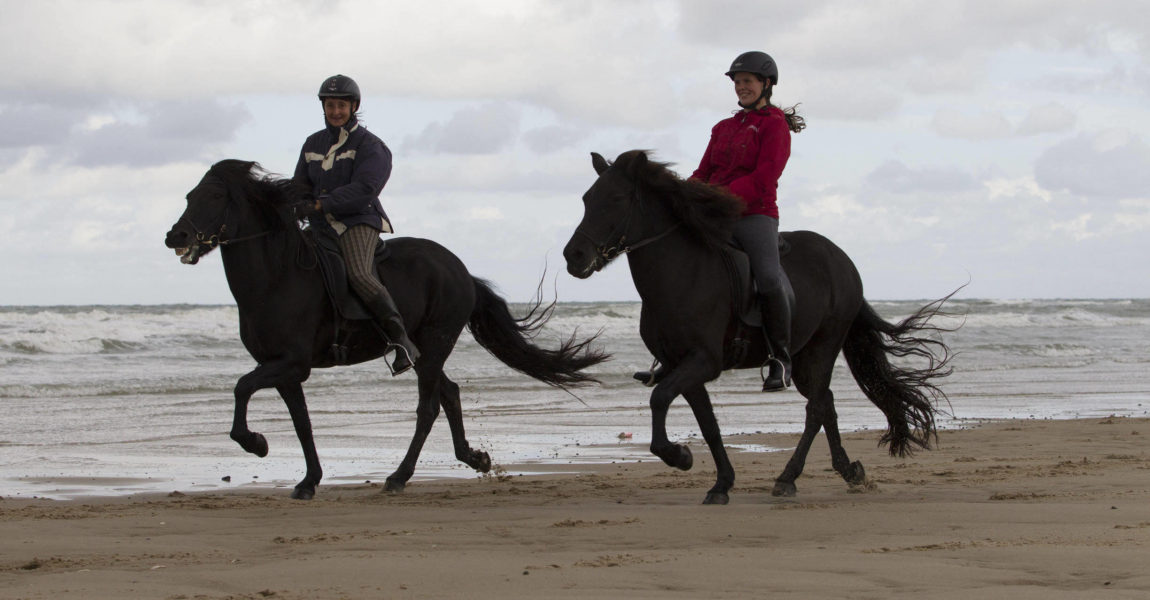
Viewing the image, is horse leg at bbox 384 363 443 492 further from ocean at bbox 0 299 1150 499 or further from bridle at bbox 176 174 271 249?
bridle at bbox 176 174 271 249

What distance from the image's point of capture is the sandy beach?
449cm

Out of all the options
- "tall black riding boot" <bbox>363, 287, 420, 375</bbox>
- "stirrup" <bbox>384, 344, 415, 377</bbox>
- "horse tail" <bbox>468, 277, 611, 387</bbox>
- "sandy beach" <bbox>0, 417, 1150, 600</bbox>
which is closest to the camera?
"sandy beach" <bbox>0, 417, 1150, 600</bbox>

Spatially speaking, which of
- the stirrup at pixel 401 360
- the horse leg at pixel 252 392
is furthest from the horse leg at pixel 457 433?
the horse leg at pixel 252 392

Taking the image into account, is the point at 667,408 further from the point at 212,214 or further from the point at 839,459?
the point at 212,214

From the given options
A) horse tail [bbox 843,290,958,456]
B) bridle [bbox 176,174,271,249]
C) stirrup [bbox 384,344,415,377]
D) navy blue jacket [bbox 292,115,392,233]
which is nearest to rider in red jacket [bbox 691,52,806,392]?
horse tail [bbox 843,290,958,456]

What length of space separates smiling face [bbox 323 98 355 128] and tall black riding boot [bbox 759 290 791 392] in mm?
3080

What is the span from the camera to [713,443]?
7500 millimetres

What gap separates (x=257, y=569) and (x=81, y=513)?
245 cm

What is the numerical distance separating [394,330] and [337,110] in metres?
1.52

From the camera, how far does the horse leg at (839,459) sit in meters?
8.09

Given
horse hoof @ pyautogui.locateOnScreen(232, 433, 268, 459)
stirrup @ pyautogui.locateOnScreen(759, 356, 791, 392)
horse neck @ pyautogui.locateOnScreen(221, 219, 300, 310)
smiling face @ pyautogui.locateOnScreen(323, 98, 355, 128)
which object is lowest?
horse hoof @ pyautogui.locateOnScreen(232, 433, 268, 459)

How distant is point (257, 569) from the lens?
4949 millimetres

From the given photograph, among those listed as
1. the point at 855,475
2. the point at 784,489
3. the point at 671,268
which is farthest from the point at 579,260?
the point at 855,475

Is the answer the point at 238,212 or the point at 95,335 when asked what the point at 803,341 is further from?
the point at 95,335
